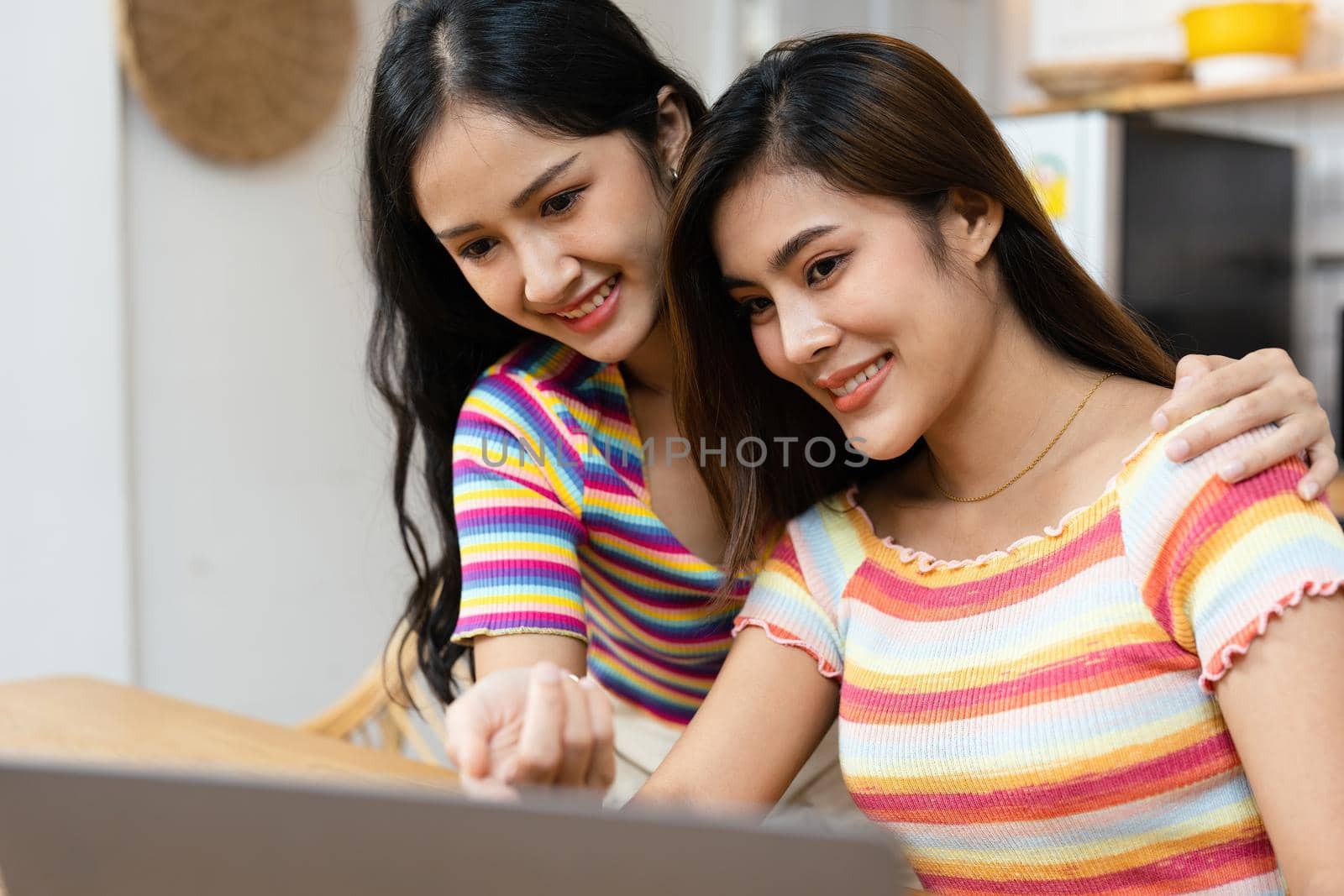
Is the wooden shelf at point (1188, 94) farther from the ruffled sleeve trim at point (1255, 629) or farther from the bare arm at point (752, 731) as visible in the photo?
the ruffled sleeve trim at point (1255, 629)

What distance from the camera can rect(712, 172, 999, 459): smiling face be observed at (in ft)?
3.22

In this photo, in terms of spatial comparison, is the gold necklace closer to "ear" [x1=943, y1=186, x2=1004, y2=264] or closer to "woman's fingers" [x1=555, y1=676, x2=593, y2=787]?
"ear" [x1=943, y1=186, x2=1004, y2=264]

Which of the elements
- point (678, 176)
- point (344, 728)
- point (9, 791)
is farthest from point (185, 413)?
point (9, 791)

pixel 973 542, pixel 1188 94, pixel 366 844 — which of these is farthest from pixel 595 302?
pixel 1188 94

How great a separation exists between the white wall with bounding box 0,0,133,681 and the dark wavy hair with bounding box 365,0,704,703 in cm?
121

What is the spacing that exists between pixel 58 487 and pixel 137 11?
0.85 m

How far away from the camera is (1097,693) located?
902 mm

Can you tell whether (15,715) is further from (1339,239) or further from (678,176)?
(1339,239)

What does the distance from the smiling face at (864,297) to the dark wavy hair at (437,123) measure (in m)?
0.19

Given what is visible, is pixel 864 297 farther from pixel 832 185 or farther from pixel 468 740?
pixel 468 740

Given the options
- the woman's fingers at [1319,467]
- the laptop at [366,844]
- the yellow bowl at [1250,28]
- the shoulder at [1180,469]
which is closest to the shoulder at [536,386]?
the shoulder at [1180,469]

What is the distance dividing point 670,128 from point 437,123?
212 millimetres

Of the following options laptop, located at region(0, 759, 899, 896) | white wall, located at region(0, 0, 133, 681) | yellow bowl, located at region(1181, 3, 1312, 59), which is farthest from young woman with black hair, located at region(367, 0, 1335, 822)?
yellow bowl, located at region(1181, 3, 1312, 59)

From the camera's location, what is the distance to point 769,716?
3.60ft
